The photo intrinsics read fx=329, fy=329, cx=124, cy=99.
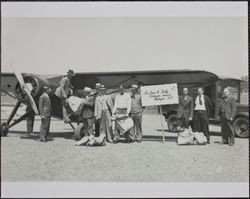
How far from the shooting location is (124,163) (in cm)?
751

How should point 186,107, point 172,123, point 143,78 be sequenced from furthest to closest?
point 172,123 → point 143,78 → point 186,107

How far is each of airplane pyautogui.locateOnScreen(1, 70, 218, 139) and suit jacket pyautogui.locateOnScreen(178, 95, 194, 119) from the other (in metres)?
0.70

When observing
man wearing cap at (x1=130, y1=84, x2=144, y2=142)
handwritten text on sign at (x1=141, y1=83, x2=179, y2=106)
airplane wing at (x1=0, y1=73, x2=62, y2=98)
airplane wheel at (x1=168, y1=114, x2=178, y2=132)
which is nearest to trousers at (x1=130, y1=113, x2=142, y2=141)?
man wearing cap at (x1=130, y1=84, x2=144, y2=142)

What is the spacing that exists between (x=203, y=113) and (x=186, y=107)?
0.54 meters

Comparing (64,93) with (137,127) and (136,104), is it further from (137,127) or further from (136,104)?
(137,127)

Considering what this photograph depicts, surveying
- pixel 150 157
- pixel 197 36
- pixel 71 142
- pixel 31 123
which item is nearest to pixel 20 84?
pixel 31 123

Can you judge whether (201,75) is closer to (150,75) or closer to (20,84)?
(150,75)

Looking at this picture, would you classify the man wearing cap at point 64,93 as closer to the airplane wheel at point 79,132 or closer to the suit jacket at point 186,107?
the airplane wheel at point 79,132

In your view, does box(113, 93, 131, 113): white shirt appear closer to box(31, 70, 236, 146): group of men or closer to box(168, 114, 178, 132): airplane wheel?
box(31, 70, 236, 146): group of men

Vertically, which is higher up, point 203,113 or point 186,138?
point 203,113

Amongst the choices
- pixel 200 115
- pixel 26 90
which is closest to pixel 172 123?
pixel 200 115

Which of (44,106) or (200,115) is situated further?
(200,115)

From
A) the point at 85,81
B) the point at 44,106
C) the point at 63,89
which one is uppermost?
the point at 85,81

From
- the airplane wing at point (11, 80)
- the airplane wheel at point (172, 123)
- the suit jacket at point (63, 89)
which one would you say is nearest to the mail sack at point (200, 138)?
the airplane wheel at point (172, 123)
